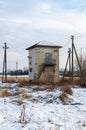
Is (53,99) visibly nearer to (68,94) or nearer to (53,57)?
(68,94)

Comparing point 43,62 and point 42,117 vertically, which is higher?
point 43,62

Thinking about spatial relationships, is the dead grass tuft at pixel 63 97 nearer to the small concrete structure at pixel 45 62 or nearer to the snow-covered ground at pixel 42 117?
the snow-covered ground at pixel 42 117

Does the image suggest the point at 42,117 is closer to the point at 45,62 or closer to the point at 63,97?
the point at 63,97

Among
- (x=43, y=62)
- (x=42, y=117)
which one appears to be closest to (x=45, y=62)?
Answer: (x=43, y=62)

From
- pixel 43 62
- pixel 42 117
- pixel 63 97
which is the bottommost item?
pixel 42 117

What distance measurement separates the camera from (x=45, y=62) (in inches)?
1501

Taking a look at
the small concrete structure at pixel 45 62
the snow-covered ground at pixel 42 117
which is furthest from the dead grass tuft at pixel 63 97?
the small concrete structure at pixel 45 62

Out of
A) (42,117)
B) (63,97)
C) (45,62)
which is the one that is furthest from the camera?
(45,62)

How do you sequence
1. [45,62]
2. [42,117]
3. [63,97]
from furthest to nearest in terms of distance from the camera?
1. [45,62]
2. [63,97]
3. [42,117]

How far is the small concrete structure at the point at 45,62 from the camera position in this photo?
37.9 m

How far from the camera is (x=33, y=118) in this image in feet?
35.2

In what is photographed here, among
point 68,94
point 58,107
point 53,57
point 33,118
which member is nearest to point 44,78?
point 53,57

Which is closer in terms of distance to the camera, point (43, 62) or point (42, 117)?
point (42, 117)

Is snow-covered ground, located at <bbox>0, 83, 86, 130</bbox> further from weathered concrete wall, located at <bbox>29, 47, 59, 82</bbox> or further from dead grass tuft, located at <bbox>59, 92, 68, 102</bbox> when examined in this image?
weathered concrete wall, located at <bbox>29, 47, 59, 82</bbox>
